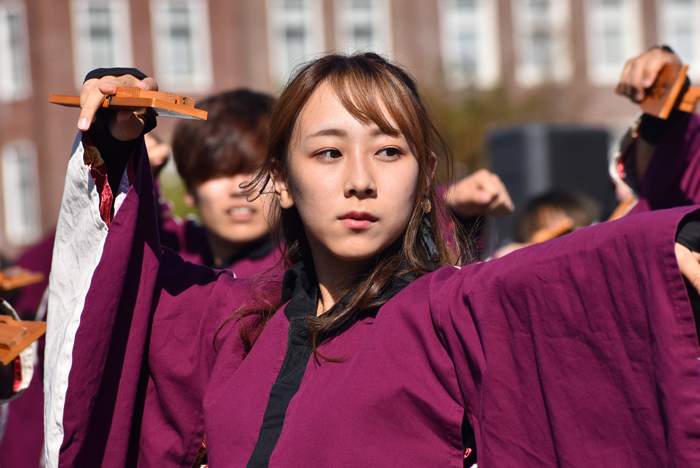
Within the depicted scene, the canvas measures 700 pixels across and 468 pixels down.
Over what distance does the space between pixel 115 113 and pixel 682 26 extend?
16383mm

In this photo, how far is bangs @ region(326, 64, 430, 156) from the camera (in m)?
1.40

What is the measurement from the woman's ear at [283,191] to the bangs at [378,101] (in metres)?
0.24

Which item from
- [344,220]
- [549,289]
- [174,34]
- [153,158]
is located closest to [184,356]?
[344,220]

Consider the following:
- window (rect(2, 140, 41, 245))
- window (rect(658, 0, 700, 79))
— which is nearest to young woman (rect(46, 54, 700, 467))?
window (rect(2, 140, 41, 245))

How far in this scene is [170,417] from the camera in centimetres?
152

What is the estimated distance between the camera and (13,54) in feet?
49.3

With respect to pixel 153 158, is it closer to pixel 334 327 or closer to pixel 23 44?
pixel 334 327

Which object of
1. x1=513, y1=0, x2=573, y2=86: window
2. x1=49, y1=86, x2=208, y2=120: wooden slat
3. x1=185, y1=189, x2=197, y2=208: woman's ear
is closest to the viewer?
x1=49, y1=86, x2=208, y2=120: wooden slat

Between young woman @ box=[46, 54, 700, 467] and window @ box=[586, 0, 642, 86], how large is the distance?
14873 millimetres

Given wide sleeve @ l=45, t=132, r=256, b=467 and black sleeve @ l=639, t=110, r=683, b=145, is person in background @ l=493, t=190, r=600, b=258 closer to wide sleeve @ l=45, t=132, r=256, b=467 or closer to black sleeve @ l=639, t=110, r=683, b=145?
black sleeve @ l=639, t=110, r=683, b=145

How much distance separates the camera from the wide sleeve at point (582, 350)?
96 centimetres

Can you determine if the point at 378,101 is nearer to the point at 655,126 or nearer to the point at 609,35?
the point at 655,126

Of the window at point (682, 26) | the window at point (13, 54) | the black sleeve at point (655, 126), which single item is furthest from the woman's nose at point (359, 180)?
the window at point (682, 26)

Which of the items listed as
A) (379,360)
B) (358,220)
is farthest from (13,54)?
(379,360)
